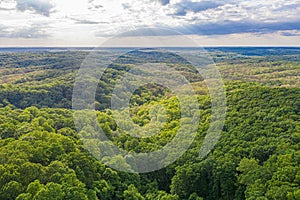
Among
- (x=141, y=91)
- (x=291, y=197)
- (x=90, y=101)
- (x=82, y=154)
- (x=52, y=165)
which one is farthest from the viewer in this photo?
(x=141, y=91)

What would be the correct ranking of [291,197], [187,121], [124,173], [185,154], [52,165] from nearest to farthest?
1. [291,197]
2. [52,165]
3. [124,173]
4. [185,154]
5. [187,121]

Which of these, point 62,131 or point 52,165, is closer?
point 52,165

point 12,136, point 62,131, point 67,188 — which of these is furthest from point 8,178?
point 62,131

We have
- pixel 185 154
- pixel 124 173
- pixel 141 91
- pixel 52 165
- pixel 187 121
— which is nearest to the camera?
pixel 52 165

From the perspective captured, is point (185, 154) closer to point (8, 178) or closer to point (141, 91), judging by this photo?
point (8, 178)

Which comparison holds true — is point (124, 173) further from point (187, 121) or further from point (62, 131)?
point (187, 121)

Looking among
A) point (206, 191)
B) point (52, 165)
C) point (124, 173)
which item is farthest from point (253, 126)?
point (52, 165)

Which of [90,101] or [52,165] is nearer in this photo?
[52,165]

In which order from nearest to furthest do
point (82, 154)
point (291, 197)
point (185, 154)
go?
point (291, 197)
point (82, 154)
point (185, 154)

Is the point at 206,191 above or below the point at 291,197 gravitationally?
below
